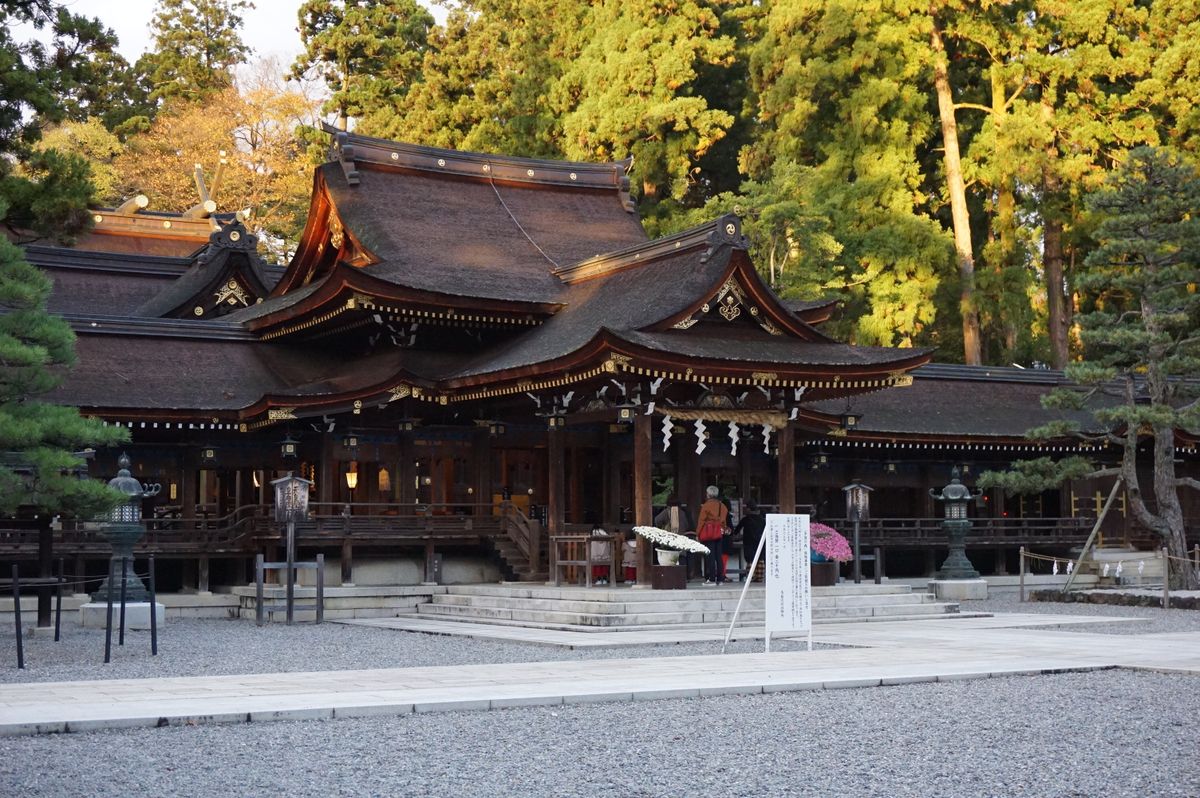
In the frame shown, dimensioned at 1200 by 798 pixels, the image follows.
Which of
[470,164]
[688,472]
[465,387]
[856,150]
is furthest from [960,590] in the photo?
[856,150]

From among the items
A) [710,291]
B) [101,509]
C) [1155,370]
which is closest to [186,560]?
[101,509]

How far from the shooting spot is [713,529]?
75.4 ft

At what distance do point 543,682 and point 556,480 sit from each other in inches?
464

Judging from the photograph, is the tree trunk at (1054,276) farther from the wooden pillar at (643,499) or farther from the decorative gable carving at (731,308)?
the wooden pillar at (643,499)

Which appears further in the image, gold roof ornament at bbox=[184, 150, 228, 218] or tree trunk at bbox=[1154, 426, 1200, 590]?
gold roof ornament at bbox=[184, 150, 228, 218]

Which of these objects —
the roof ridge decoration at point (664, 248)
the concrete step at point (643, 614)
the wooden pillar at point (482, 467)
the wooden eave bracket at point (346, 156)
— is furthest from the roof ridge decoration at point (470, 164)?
the concrete step at point (643, 614)

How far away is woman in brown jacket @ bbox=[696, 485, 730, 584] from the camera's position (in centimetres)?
2300

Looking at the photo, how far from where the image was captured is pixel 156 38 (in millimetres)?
63656

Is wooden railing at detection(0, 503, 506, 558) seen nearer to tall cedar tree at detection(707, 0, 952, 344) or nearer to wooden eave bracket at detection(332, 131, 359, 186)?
wooden eave bracket at detection(332, 131, 359, 186)

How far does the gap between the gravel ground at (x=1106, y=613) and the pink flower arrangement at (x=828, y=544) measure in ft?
8.33

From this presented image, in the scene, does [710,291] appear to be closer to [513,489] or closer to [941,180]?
[513,489]

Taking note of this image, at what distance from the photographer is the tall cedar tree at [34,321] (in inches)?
663

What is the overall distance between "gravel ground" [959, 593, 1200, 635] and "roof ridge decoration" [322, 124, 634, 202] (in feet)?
43.3

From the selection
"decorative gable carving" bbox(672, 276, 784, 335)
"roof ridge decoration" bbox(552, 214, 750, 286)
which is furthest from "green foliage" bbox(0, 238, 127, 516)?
"roof ridge decoration" bbox(552, 214, 750, 286)
